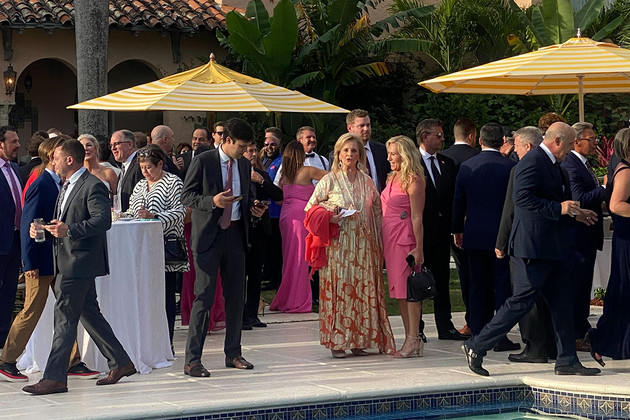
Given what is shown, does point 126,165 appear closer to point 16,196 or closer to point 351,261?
point 16,196

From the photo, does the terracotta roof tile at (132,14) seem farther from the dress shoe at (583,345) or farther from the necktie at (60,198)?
the dress shoe at (583,345)

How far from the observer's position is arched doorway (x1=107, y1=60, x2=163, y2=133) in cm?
2447

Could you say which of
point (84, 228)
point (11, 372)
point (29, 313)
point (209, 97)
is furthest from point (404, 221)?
point (11, 372)

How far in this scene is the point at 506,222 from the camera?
30.6 ft

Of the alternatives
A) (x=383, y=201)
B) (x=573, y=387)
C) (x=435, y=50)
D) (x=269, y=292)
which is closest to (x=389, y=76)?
(x=435, y=50)

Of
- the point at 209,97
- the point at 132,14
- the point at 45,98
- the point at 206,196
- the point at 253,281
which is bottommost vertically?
the point at 253,281

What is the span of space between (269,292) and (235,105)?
4570 millimetres

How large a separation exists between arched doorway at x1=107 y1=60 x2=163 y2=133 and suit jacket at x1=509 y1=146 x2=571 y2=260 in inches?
641

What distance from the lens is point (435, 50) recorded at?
22.9 meters

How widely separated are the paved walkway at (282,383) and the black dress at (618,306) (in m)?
0.18

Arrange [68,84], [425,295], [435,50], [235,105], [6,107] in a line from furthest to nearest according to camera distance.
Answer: [68,84] → [435,50] → [6,107] → [235,105] → [425,295]

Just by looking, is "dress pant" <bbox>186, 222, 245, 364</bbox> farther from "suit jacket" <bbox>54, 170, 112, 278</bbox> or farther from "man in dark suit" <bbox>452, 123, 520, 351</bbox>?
"man in dark suit" <bbox>452, 123, 520, 351</bbox>

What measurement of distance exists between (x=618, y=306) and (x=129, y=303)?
4012 mm

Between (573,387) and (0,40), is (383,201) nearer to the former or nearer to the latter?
(573,387)
